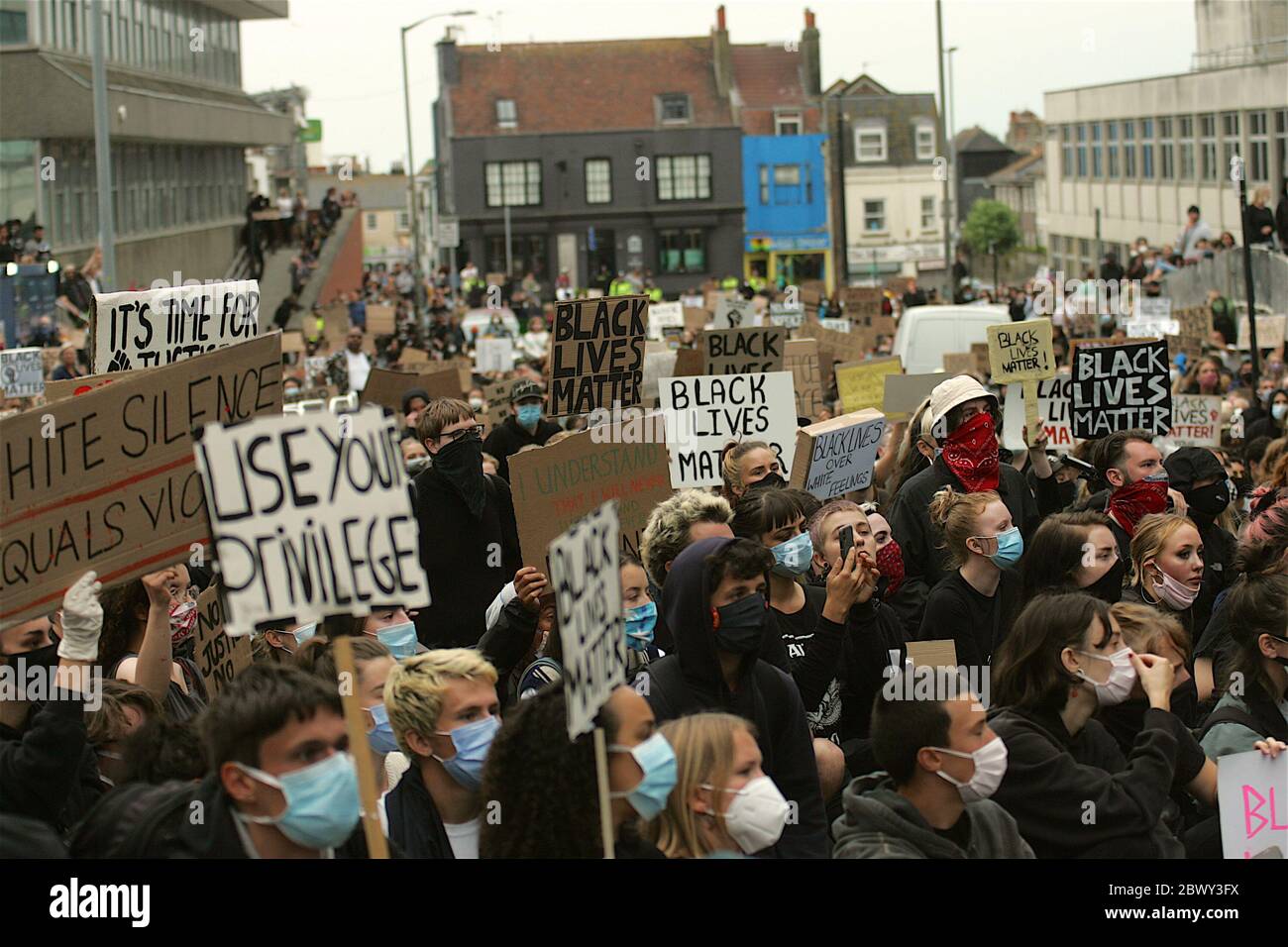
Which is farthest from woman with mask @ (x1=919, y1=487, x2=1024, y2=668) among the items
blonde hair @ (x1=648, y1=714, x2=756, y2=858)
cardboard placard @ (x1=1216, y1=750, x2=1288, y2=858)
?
blonde hair @ (x1=648, y1=714, x2=756, y2=858)

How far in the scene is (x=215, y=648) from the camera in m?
7.10

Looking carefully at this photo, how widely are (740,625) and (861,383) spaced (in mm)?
8874

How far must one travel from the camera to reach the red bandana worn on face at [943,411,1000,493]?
875cm

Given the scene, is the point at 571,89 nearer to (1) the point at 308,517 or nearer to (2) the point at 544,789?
(1) the point at 308,517

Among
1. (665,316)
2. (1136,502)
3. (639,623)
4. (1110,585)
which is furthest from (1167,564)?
(665,316)

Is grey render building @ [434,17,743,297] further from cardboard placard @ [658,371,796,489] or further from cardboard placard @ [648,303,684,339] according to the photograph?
cardboard placard @ [658,371,796,489]

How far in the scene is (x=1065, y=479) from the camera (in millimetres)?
10711

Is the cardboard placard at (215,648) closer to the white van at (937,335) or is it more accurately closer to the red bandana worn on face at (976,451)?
the red bandana worn on face at (976,451)

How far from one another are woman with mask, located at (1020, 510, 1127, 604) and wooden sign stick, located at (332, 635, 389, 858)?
3350 millimetres
